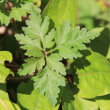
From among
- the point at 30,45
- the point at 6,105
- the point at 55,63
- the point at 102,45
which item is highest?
the point at 30,45

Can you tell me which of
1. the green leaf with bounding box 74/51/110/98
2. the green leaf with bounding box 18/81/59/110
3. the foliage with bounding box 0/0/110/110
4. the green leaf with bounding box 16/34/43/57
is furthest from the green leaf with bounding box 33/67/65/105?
the green leaf with bounding box 74/51/110/98

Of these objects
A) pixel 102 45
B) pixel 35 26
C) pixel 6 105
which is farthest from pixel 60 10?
pixel 6 105

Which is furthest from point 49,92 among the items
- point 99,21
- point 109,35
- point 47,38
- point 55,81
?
point 99,21

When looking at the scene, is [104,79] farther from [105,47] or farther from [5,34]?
[5,34]

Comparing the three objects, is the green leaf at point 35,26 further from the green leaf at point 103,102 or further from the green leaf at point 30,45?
the green leaf at point 103,102

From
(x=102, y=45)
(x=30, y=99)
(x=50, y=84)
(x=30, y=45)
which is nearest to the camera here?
(x=50, y=84)

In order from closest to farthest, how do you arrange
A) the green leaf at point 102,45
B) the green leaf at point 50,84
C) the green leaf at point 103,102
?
the green leaf at point 50,84 < the green leaf at point 103,102 < the green leaf at point 102,45

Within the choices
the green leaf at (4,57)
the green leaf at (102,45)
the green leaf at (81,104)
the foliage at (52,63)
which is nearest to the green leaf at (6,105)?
the foliage at (52,63)

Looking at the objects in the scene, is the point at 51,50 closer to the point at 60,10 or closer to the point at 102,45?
the point at 60,10
